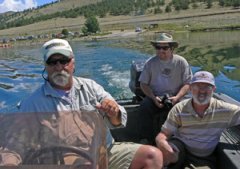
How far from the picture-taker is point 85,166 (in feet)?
7.29

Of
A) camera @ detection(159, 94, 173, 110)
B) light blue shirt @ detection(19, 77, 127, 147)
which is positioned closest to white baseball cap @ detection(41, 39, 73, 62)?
light blue shirt @ detection(19, 77, 127, 147)

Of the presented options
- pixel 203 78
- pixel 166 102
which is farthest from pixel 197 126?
pixel 166 102

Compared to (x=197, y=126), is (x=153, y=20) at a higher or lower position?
lower

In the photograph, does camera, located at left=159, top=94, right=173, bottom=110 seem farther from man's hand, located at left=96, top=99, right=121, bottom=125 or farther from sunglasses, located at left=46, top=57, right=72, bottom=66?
sunglasses, located at left=46, top=57, right=72, bottom=66

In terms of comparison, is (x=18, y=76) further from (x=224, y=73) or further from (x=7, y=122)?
(x=7, y=122)

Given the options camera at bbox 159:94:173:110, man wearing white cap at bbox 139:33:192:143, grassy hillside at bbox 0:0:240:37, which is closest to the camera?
camera at bbox 159:94:173:110

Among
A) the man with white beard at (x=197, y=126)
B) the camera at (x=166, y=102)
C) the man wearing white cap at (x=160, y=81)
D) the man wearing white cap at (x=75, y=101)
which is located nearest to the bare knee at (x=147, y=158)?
the man wearing white cap at (x=75, y=101)

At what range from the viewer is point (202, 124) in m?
3.58

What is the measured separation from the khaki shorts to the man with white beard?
475 millimetres

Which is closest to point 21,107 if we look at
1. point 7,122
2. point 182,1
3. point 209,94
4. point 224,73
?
point 7,122

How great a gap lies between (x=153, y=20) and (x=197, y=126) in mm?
91760

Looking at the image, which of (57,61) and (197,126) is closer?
(57,61)

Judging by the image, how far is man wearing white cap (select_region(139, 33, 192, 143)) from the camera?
194 inches

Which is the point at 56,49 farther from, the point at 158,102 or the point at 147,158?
the point at 158,102
